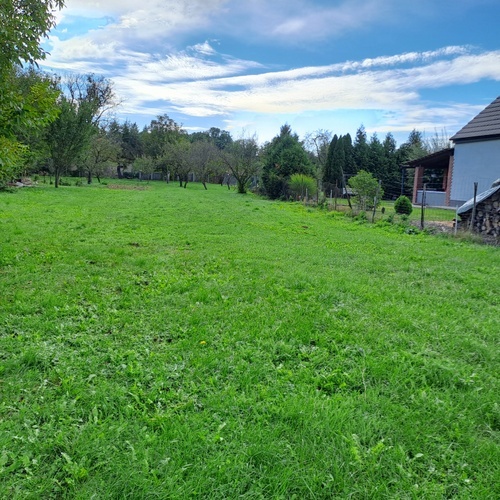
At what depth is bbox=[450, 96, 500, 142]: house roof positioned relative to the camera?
1669cm

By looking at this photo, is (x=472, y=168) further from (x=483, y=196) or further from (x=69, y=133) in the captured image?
(x=69, y=133)

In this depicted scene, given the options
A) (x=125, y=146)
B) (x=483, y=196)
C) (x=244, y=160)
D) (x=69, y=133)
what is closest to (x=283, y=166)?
(x=244, y=160)

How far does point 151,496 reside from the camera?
156cm

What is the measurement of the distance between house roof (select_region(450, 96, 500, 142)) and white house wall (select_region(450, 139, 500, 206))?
0.50 meters

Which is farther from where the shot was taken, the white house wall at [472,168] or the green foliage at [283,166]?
the green foliage at [283,166]

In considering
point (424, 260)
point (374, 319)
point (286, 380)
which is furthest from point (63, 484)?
point (424, 260)

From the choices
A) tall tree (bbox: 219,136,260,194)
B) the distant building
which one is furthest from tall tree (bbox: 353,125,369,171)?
the distant building

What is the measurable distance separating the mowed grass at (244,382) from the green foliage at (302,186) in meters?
15.6

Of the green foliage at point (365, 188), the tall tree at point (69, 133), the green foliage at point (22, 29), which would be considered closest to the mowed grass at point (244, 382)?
the green foliage at point (22, 29)

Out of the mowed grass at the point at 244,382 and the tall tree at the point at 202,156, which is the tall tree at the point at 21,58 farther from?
the tall tree at the point at 202,156

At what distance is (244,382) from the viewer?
243 cm

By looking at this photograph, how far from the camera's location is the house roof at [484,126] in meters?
16.7

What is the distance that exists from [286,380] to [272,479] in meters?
0.84

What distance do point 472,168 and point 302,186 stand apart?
29.6 ft
